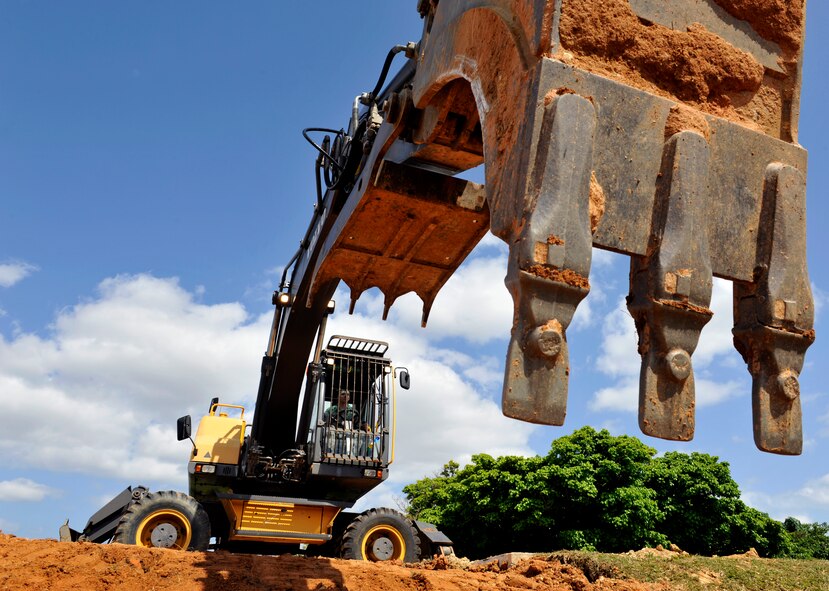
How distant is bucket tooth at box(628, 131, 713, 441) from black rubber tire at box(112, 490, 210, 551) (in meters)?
8.28

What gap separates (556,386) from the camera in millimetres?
3408

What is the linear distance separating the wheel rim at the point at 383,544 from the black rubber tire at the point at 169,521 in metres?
2.19

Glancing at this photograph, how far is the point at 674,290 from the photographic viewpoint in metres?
3.70

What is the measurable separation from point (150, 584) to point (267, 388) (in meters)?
3.51

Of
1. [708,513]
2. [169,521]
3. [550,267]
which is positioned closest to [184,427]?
[169,521]

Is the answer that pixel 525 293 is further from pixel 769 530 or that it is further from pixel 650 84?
pixel 769 530

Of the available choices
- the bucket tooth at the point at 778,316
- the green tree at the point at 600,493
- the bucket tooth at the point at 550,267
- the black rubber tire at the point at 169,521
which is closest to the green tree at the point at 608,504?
the green tree at the point at 600,493

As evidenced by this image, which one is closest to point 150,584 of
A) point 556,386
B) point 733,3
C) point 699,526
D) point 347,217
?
point 347,217

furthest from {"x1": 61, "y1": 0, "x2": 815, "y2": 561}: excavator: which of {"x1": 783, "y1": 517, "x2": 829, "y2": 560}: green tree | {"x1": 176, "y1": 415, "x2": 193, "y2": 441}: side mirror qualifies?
{"x1": 783, "y1": 517, "x2": 829, "y2": 560}: green tree

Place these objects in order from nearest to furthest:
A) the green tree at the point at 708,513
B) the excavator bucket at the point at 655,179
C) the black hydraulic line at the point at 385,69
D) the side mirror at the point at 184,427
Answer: the excavator bucket at the point at 655,179, the black hydraulic line at the point at 385,69, the side mirror at the point at 184,427, the green tree at the point at 708,513

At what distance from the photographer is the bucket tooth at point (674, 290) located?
3584 millimetres

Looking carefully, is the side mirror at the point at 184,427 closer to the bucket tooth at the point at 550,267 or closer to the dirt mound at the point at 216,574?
the dirt mound at the point at 216,574

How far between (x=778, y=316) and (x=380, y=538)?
8.16 m

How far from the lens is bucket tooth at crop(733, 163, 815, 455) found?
3.90 metres
